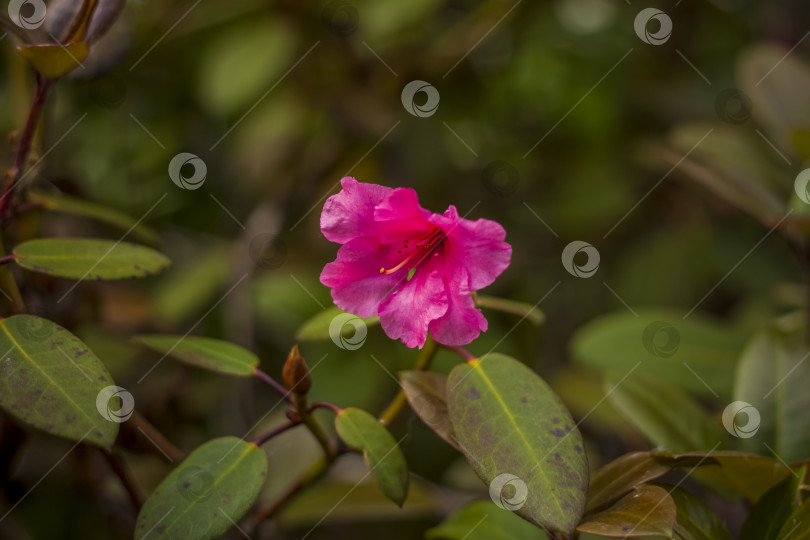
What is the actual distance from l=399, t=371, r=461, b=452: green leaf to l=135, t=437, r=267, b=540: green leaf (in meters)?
0.18

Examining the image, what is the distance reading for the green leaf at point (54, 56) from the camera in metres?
0.80

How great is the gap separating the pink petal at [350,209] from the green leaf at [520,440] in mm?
215

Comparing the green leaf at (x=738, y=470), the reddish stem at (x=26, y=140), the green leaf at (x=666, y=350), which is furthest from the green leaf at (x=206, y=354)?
the green leaf at (x=666, y=350)

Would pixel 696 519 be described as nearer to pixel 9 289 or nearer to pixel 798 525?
pixel 798 525

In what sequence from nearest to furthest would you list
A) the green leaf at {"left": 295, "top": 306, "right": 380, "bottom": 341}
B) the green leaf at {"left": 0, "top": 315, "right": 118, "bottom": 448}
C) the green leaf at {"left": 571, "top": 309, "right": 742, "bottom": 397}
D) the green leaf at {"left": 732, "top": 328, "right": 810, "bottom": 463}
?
the green leaf at {"left": 0, "top": 315, "right": 118, "bottom": 448} → the green leaf at {"left": 295, "top": 306, "right": 380, "bottom": 341} → the green leaf at {"left": 732, "top": 328, "right": 810, "bottom": 463} → the green leaf at {"left": 571, "top": 309, "right": 742, "bottom": 397}

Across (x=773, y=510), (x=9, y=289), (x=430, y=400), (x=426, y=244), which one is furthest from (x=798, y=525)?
(x=9, y=289)

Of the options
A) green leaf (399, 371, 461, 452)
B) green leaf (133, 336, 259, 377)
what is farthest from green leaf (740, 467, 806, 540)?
green leaf (133, 336, 259, 377)

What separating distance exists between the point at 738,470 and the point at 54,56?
0.96 m

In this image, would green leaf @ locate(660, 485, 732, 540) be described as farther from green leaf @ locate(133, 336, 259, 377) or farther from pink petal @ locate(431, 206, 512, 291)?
green leaf @ locate(133, 336, 259, 377)

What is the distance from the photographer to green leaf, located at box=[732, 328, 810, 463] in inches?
38.3

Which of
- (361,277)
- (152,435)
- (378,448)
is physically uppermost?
(361,277)

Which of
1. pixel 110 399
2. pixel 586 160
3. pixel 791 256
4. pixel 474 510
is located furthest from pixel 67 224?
pixel 791 256

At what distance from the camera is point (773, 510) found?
0.79m

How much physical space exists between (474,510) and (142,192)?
1.23 meters
